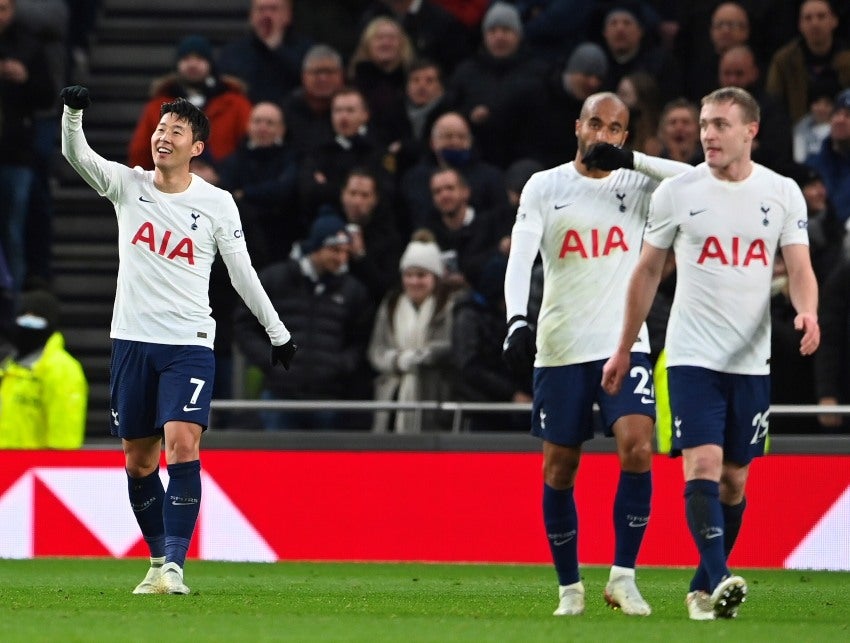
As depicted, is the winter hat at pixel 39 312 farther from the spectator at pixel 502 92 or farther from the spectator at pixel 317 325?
the spectator at pixel 502 92

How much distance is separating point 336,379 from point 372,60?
3653mm

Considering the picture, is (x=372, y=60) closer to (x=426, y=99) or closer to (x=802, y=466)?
(x=426, y=99)

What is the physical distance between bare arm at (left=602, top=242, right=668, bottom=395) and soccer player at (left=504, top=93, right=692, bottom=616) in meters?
0.15

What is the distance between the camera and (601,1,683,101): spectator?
1616 centimetres

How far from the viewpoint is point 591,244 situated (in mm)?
8922

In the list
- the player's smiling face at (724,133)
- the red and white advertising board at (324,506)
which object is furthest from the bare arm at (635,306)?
the red and white advertising board at (324,506)

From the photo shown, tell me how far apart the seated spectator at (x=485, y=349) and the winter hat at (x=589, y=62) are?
7.76ft

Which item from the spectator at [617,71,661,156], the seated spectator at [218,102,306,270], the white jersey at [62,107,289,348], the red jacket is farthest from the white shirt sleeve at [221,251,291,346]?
the red jacket

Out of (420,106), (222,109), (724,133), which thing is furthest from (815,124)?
(724,133)

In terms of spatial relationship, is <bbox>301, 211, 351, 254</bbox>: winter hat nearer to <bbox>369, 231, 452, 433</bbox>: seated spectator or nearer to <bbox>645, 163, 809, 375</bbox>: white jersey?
<bbox>369, 231, 452, 433</bbox>: seated spectator

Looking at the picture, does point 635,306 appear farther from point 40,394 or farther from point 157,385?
point 40,394

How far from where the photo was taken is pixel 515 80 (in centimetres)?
1611

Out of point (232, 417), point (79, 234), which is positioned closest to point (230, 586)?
point (232, 417)

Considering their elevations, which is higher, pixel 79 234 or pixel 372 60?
pixel 372 60
